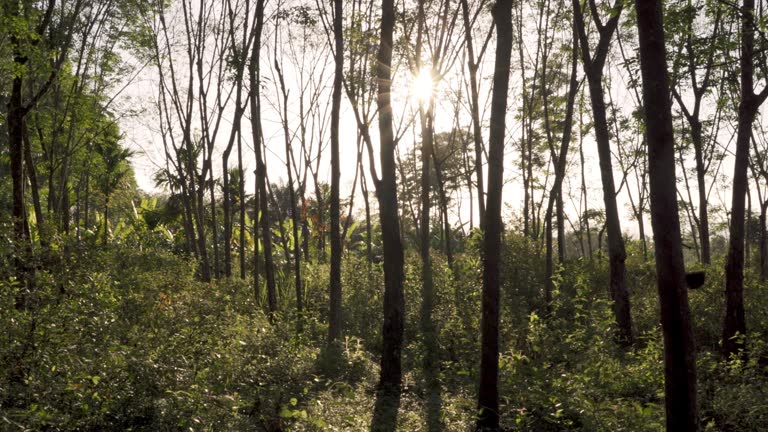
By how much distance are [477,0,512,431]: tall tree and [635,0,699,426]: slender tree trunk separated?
7.59ft

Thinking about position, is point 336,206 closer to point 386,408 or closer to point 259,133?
point 259,133

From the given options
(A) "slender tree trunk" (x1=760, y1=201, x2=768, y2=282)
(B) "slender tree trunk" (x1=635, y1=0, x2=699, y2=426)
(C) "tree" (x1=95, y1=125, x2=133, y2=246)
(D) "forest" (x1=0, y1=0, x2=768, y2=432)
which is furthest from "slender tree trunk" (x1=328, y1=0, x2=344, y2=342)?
(C) "tree" (x1=95, y1=125, x2=133, y2=246)

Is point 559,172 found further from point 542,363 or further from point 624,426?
point 624,426

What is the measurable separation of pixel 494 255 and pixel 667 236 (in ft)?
8.18

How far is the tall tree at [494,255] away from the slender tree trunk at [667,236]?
7.59 feet

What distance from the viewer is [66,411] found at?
17.8 feet

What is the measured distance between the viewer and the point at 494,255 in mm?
7246

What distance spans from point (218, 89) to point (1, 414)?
1500cm

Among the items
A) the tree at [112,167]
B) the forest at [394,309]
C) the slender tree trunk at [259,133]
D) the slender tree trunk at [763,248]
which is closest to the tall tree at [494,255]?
the forest at [394,309]

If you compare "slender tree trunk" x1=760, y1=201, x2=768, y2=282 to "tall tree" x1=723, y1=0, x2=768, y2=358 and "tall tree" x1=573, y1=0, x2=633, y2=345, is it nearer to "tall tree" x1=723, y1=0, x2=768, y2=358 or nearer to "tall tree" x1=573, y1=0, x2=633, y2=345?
"tall tree" x1=573, y1=0, x2=633, y2=345

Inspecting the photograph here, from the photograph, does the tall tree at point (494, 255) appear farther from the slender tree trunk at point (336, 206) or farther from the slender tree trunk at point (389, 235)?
the slender tree trunk at point (336, 206)

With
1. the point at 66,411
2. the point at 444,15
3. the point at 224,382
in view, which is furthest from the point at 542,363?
the point at 444,15

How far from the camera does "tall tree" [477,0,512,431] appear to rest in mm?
7223

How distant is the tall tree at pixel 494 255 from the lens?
284 inches
